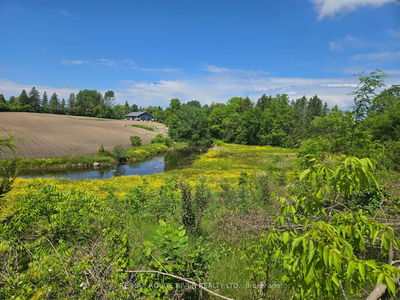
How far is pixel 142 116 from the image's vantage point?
372ft

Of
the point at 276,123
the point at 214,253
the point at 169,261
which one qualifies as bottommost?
the point at 214,253

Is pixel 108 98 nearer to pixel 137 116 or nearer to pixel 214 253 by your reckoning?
pixel 137 116

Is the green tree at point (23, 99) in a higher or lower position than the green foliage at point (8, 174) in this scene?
higher

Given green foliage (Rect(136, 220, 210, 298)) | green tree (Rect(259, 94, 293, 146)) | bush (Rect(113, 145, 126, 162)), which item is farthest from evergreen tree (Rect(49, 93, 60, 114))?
green foliage (Rect(136, 220, 210, 298))

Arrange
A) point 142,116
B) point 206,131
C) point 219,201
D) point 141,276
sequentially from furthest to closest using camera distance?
point 142,116
point 206,131
point 219,201
point 141,276

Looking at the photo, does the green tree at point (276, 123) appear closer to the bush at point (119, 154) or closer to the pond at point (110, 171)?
the pond at point (110, 171)

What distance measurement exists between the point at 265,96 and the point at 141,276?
8256 centimetres

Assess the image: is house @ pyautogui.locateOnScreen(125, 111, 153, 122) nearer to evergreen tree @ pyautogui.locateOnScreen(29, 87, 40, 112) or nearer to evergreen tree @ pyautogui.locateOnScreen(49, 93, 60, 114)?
evergreen tree @ pyautogui.locateOnScreen(49, 93, 60, 114)

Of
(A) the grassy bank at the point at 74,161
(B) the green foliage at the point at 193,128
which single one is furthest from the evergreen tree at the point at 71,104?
(A) the grassy bank at the point at 74,161

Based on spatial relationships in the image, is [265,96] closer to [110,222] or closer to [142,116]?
[142,116]

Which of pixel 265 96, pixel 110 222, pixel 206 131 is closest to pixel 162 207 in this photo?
pixel 110 222

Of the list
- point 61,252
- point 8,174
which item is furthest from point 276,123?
point 61,252

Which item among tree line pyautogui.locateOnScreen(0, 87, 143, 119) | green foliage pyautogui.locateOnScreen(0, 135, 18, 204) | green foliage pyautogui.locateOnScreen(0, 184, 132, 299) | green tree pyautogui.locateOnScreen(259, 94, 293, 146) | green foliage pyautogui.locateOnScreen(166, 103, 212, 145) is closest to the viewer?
green foliage pyautogui.locateOnScreen(0, 184, 132, 299)

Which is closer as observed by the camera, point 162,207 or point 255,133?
point 162,207
